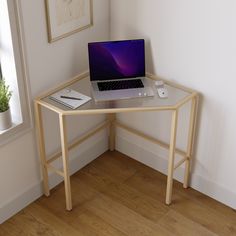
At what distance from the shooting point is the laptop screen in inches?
107

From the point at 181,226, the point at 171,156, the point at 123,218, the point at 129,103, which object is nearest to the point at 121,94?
the point at 129,103

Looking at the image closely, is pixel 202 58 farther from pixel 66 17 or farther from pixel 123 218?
pixel 123 218

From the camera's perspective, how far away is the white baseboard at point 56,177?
109 inches

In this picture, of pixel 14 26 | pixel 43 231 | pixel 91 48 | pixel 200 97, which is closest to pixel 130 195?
pixel 43 231

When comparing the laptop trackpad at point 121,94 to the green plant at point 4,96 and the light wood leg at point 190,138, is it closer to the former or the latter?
the light wood leg at point 190,138

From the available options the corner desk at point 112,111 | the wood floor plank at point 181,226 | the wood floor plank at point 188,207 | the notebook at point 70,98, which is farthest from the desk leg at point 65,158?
the wood floor plank at point 181,226

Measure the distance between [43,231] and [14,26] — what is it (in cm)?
126

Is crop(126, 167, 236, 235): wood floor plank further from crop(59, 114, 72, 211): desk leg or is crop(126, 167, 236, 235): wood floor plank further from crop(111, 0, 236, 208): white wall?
crop(59, 114, 72, 211): desk leg

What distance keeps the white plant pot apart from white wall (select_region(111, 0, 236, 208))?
3.04 feet

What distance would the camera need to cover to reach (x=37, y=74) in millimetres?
2576

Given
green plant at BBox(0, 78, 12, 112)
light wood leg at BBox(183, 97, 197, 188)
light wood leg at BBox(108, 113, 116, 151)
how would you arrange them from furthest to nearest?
light wood leg at BBox(108, 113, 116, 151)
light wood leg at BBox(183, 97, 197, 188)
green plant at BBox(0, 78, 12, 112)

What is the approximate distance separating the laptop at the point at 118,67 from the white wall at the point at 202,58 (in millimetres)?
105

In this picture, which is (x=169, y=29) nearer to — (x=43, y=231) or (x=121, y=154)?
(x=121, y=154)

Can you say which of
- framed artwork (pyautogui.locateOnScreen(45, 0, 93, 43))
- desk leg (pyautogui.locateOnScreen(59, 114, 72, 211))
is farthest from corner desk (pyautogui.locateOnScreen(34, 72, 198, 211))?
framed artwork (pyautogui.locateOnScreen(45, 0, 93, 43))
